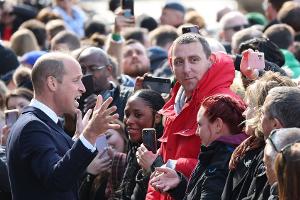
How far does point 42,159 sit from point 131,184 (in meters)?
1.48

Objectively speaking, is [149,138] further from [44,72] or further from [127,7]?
[127,7]

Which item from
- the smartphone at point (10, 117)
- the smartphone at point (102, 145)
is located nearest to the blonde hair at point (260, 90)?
the smartphone at point (102, 145)

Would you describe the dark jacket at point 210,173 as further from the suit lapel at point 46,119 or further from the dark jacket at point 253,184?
the suit lapel at point 46,119

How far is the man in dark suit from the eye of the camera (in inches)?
253

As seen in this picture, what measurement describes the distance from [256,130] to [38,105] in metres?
1.51

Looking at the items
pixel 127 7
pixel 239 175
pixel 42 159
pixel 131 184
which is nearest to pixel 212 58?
pixel 131 184

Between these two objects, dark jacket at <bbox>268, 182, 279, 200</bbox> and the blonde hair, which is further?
the blonde hair

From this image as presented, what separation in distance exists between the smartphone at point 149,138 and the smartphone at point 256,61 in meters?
0.83

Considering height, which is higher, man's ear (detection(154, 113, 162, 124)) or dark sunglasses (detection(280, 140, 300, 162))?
dark sunglasses (detection(280, 140, 300, 162))

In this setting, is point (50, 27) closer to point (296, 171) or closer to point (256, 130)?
point (256, 130)

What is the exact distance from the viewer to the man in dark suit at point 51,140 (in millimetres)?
6422

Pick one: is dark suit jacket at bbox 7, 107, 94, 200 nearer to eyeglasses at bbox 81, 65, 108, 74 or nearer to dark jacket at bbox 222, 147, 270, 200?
dark jacket at bbox 222, 147, 270, 200

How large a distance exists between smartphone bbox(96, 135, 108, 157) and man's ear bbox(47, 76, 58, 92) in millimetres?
1041

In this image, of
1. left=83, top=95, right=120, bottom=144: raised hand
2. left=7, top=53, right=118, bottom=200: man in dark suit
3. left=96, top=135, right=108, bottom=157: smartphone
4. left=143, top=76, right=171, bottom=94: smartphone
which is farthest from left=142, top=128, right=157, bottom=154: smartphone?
left=143, top=76, right=171, bottom=94: smartphone
